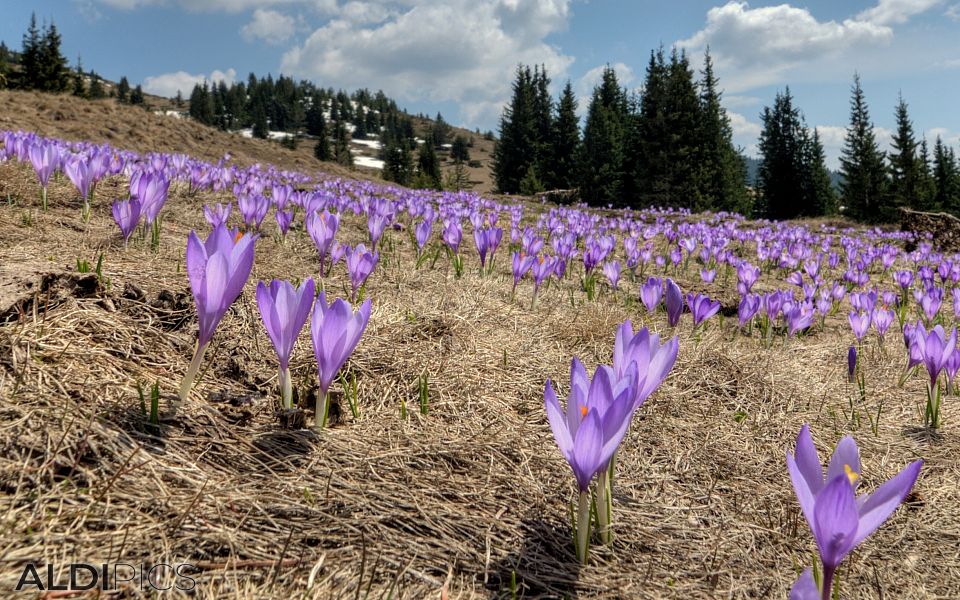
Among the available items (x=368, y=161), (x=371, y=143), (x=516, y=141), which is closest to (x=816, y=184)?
(x=516, y=141)

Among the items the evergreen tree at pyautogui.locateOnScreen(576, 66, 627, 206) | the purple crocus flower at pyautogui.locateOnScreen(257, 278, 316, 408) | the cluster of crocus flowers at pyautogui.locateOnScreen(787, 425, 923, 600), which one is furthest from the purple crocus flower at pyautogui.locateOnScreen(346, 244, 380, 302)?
the evergreen tree at pyautogui.locateOnScreen(576, 66, 627, 206)

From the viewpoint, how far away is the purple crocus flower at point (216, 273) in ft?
4.34

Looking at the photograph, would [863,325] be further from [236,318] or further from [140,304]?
[140,304]

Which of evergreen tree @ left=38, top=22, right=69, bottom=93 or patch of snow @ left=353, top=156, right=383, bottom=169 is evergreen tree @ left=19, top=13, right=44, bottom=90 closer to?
evergreen tree @ left=38, top=22, right=69, bottom=93

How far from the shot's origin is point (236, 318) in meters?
2.17

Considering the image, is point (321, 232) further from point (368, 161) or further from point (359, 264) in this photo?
point (368, 161)

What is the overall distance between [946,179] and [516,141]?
39.1m

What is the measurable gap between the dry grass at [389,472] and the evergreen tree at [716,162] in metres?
35.7

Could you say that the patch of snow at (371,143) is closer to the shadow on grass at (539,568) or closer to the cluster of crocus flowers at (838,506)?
the shadow on grass at (539,568)

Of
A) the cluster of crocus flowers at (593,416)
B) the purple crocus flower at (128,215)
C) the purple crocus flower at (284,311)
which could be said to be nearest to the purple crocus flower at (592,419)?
the cluster of crocus flowers at (593,416)

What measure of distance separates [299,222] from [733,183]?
4590 cm

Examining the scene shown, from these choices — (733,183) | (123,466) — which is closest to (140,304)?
(123,466)

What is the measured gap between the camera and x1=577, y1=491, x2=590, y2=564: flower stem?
1192mm

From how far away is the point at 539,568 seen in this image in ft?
4.00
